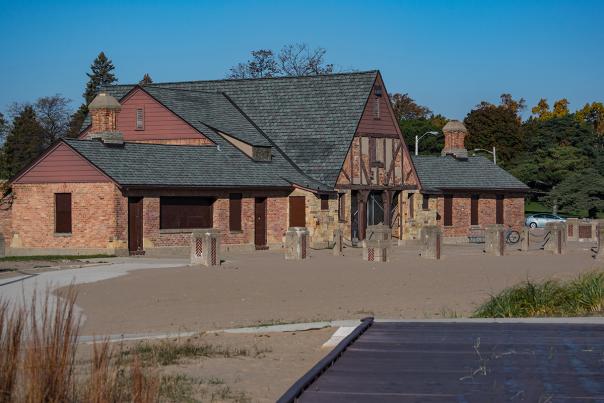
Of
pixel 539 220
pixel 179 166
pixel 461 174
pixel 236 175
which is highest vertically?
pixel 461 174

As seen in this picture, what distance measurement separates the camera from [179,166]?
141ft

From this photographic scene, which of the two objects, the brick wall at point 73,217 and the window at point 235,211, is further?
the window at point 235,211

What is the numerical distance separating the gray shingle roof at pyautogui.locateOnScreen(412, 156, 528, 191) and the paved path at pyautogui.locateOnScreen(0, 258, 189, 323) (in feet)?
77.4

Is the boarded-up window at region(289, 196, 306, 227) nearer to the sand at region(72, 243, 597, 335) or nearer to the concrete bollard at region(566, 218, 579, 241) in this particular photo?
the sand at region(72, 243, 597, 335)

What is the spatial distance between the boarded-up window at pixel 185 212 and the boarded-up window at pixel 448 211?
17.6m

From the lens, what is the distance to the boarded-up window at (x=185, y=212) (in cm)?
4150

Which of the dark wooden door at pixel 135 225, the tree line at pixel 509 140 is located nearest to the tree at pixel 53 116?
the tree line at pixel 509 140

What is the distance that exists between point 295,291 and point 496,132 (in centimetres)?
8398

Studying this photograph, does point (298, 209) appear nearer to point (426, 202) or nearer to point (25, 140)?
point (426, 202)

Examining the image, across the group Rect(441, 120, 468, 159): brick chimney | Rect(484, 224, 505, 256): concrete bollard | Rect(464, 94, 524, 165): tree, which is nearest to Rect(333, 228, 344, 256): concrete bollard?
Rect(484, 224, 505, 256): concrete bollard

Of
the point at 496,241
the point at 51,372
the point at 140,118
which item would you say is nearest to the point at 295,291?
the point at 51,372

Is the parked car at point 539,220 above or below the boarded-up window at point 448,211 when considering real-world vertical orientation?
below

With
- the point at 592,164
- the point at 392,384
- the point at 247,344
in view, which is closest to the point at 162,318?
the point at 247,344

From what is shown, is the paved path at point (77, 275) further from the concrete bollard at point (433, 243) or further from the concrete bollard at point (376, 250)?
the concrete bollard at point (433, 243)
